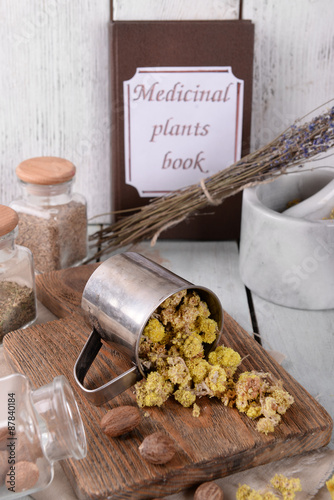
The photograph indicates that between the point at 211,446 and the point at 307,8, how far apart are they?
34.3 inches

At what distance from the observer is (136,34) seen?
46.7 inches

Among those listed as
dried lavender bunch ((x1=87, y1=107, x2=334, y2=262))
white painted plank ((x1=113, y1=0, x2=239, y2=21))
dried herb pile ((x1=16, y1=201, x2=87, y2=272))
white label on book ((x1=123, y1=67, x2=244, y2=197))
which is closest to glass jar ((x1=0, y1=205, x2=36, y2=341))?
dried herb pile ((x1=16, y1=201, x2=87, y2=272))

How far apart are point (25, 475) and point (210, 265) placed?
645 millimetres

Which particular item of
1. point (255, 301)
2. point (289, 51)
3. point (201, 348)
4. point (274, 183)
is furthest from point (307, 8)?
point (201, 348)

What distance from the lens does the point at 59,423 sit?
740 millimetres

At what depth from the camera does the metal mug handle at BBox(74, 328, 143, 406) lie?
2.68ft

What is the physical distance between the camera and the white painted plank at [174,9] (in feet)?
3.95

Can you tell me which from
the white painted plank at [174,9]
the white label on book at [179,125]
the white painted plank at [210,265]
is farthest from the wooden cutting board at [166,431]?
the white painted plank at [174,9]

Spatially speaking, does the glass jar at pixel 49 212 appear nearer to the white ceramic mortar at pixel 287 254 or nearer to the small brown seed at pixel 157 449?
the white ceramic mortar at pixel 287 254

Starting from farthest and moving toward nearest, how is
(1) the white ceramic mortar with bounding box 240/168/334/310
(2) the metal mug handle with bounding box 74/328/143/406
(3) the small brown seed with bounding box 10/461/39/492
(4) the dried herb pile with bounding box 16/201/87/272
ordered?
1. (4) the dried herb pile with bounding box 16/201/87/272
2. (1) the white ceramic mortar with bounding box 240/168/334/310
3. (2) the metal mug handle with bounding box 74/328/143/406
4. (3) the small brown seed with bounding box 10/461/39/492

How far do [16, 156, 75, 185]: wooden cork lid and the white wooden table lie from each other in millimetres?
233

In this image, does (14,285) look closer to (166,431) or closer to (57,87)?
(166,431)

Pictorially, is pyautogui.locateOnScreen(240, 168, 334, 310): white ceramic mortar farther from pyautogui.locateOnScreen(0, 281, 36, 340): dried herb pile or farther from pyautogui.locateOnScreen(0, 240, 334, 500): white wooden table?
pyautogui.locateOnScreen(0, 281, 36, 340): dried herb pile

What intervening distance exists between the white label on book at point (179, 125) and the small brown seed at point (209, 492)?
69cm
